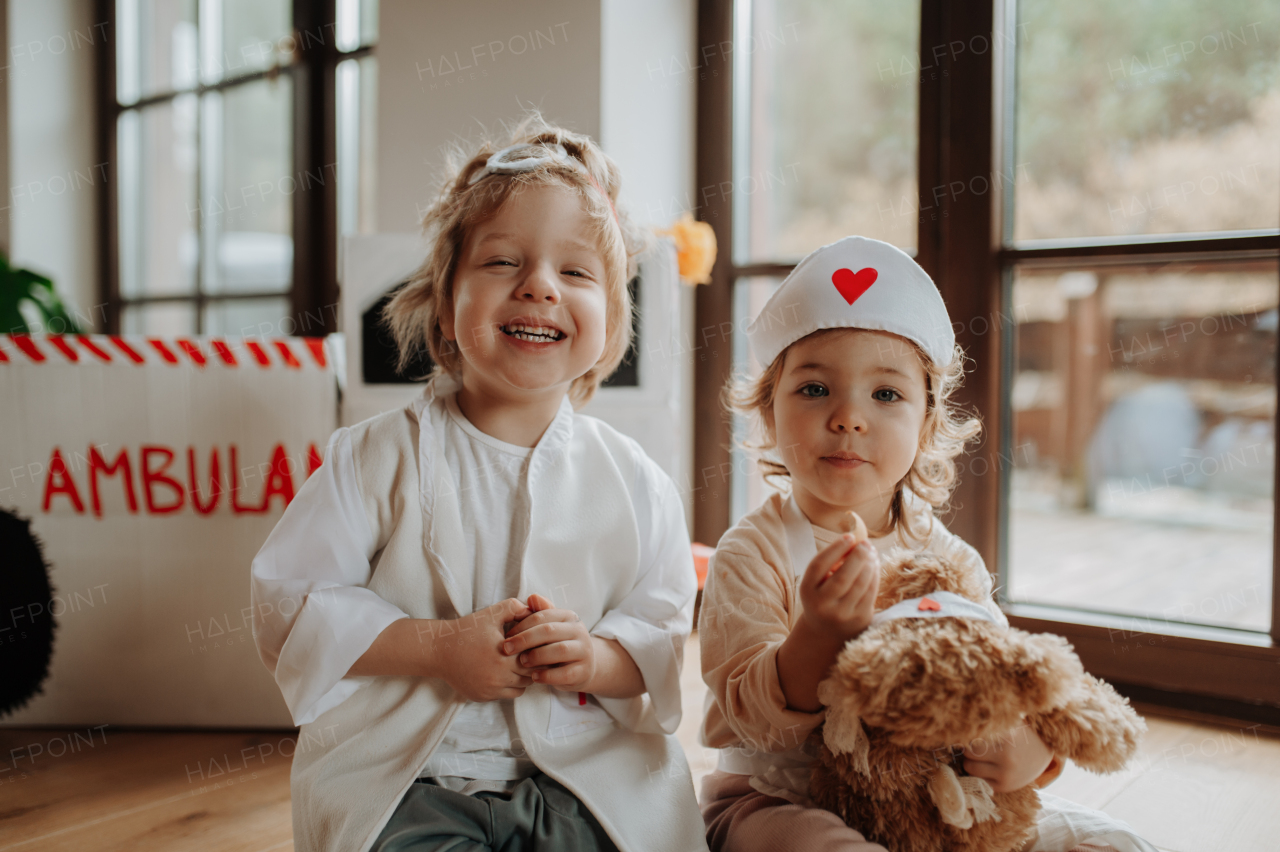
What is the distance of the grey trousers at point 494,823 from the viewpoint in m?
0.79

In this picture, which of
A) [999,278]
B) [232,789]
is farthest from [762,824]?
[999,278]

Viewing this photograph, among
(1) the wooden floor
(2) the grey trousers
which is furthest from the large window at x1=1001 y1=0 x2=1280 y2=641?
(2) the grey trousers

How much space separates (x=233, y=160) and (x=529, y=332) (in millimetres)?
2625

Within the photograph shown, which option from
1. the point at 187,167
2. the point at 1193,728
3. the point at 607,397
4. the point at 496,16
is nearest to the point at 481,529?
the point at 607,397

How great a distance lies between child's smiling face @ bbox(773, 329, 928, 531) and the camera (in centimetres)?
88

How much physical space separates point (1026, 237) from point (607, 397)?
0.86 metres

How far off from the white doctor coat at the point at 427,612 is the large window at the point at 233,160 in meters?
1.99

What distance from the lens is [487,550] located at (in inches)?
35.9

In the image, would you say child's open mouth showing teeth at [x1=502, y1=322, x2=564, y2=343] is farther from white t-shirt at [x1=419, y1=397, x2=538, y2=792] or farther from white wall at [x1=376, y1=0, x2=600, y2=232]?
white wall at [x1=376, y1=0, x2=600, y2=232]

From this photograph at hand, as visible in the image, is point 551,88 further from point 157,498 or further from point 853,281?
point 853,281

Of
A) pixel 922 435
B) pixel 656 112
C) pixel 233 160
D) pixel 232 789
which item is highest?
pixel 233 160

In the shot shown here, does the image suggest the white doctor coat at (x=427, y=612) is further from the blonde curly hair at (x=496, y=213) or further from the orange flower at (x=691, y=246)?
the orange flower at (x=691, y=246)

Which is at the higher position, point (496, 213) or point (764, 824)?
point (496, 213)

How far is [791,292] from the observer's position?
939 millimetres
